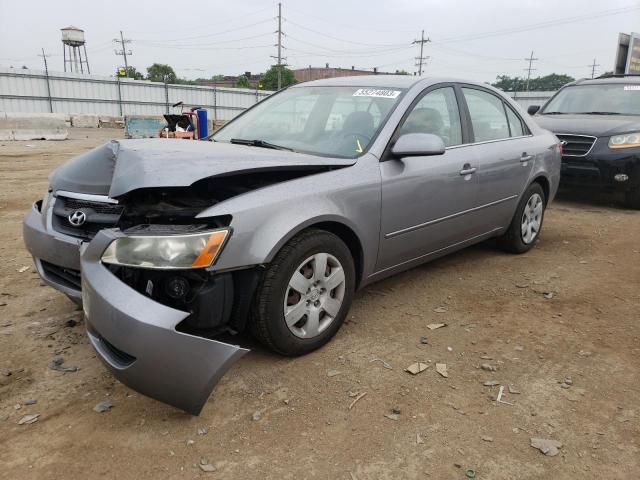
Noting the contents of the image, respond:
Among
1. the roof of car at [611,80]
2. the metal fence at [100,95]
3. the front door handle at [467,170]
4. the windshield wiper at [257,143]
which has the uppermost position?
the metal fence at [100,95]

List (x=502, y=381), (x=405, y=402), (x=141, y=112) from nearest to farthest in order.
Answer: (x=405, y=402), (x=502, y=381), (x=141, y=112)

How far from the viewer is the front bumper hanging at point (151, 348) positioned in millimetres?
2105

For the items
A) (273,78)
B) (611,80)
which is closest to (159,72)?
(273,78)

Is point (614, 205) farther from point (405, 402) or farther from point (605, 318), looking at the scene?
point (405, 402)

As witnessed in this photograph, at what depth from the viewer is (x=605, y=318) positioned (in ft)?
11.6

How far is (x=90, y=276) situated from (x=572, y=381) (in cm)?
252

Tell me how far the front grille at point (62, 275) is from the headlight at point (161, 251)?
28.0 inches

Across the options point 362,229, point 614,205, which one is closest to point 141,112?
point 614,205

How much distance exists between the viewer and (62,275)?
293 cm

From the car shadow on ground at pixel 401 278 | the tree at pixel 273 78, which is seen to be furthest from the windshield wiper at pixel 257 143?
the tree at pixel 273 78

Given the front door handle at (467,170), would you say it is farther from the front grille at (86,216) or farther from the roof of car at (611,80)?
the roof of car at (611,80)

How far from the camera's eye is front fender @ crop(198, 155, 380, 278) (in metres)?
2.40

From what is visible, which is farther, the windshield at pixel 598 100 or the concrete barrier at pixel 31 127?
the concrete barrier at pixel 31 127

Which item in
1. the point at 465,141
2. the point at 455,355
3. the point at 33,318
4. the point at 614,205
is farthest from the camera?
the point at 614,205
